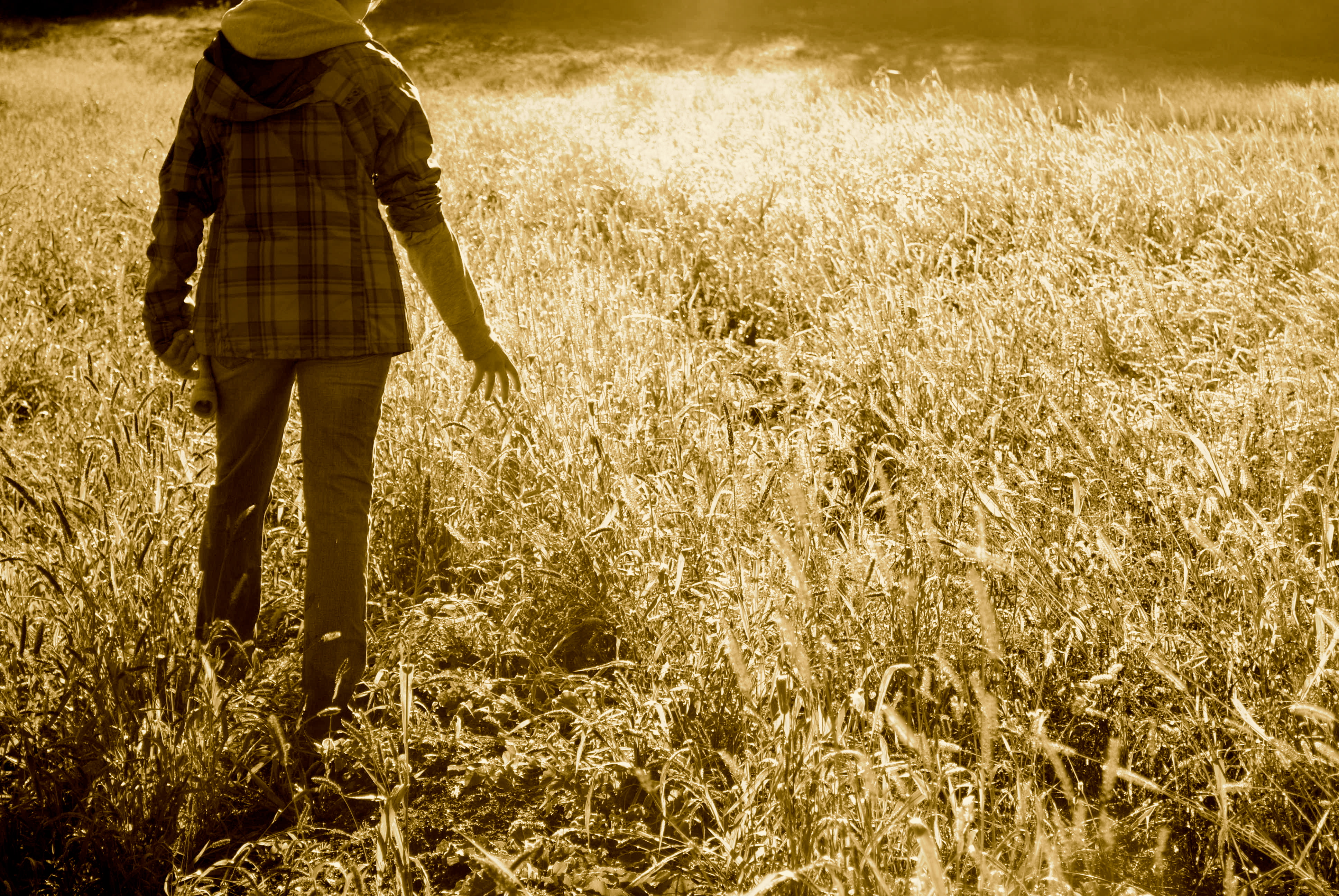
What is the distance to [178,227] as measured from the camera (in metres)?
2.12

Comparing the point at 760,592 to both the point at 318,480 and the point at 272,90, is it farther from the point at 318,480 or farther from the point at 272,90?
the point at 272,90

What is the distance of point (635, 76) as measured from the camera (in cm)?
1853

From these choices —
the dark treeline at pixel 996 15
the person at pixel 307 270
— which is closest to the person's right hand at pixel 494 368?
the person at pixel 307 270

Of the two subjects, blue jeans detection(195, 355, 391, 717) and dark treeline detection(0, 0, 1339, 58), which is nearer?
blue jeans detection(195, 355, 391, 717)

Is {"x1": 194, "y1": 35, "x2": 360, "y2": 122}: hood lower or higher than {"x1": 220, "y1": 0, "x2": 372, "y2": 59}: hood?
lower

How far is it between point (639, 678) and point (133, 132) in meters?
10.8

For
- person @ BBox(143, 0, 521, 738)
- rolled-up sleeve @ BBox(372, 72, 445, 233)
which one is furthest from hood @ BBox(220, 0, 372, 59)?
rolled-up sleeve @ BBox(372, 72, 445, 233)

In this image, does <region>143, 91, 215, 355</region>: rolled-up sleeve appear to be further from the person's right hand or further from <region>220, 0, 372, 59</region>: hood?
the person's right hand

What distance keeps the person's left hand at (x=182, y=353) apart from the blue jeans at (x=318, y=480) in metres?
0.12

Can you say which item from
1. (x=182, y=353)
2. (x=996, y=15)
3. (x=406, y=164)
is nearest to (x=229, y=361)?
(x=182, y=353)


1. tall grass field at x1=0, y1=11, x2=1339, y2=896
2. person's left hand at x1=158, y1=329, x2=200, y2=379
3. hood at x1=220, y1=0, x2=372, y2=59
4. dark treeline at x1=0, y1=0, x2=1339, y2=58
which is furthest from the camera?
dark treeline at x1=0, y1=0, x2=1339, y2=58

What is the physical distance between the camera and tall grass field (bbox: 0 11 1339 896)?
1.69 m

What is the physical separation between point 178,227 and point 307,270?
35cm

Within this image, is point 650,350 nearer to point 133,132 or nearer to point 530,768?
point 530,768
